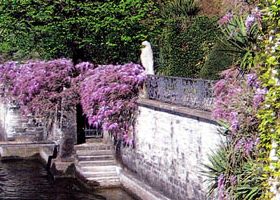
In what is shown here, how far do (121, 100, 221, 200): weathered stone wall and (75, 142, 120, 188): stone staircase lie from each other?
2.53 feet

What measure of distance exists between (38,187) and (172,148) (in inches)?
234

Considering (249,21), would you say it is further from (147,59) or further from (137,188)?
(147,59)

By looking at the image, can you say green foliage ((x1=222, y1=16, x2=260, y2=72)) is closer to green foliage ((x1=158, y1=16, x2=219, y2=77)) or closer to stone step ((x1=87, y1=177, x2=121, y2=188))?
stone step ((x1=87, y1=177, x2=121, y2=188))

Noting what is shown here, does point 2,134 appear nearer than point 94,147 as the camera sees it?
No

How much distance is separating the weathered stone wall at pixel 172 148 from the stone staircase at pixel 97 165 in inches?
30.4

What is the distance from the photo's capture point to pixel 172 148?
13156mm

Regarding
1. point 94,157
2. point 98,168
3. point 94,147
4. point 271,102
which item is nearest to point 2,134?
point 94,147

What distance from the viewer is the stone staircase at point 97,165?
16.8 m

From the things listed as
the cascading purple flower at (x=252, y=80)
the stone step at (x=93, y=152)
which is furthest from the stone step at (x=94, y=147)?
the cascading purple flower at (x=252, y=80)

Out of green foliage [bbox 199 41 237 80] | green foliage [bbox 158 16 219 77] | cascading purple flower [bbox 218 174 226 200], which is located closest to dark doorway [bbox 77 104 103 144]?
green foliage [bbox 199 41 237 80]

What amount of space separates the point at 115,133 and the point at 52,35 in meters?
5.09

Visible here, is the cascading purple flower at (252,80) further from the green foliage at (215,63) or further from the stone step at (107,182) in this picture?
the green foliage at (215,63)

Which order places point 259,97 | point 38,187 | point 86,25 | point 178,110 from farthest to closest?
point 86,25, point 38,187, point 178,110, point 259,97

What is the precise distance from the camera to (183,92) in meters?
12.5
